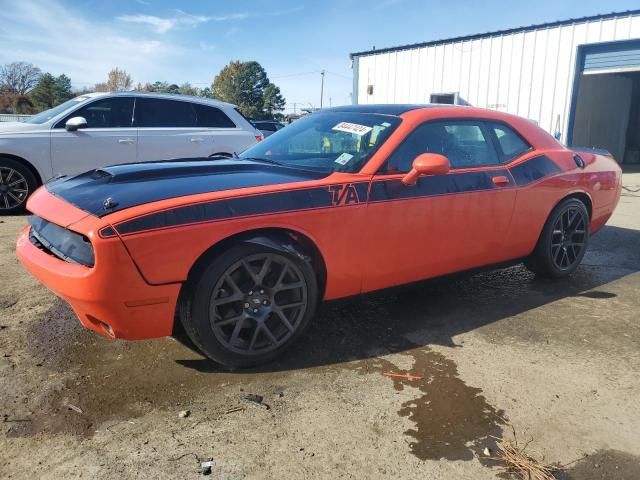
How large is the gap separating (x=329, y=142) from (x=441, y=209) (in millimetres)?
892

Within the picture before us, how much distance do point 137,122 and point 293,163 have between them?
4681mm

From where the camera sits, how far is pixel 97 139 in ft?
23.1

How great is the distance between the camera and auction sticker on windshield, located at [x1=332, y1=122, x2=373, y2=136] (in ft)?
11.5

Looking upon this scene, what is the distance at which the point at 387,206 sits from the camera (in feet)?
10.4

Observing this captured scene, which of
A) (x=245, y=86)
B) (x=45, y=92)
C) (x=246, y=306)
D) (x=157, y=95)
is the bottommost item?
(x=246, y=306)

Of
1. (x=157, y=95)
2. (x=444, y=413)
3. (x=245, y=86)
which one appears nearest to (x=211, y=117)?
(x=157, y=95)

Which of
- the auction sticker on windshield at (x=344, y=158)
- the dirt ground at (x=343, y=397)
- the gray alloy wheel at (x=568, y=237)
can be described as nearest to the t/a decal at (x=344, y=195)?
the auction sticker on windshield at (x=344, y=158)

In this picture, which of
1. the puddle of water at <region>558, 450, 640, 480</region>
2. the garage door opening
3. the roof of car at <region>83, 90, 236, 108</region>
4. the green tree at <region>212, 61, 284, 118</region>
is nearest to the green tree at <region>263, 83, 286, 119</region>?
the green tree at <region>212, 61, 284, 118</region>

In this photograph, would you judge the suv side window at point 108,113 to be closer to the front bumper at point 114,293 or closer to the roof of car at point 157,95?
the roof of car at point 157,95

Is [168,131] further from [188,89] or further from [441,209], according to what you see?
[188,89]

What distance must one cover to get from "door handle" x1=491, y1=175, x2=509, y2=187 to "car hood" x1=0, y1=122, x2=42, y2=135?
591 centimetres

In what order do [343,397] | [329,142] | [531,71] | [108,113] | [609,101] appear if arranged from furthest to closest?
[609,101], [531,71], [108,113], [329,142], [343,397]

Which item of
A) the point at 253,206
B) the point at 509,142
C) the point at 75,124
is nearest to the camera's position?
the point at 253,206

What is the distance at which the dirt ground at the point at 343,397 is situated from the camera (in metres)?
2.15
